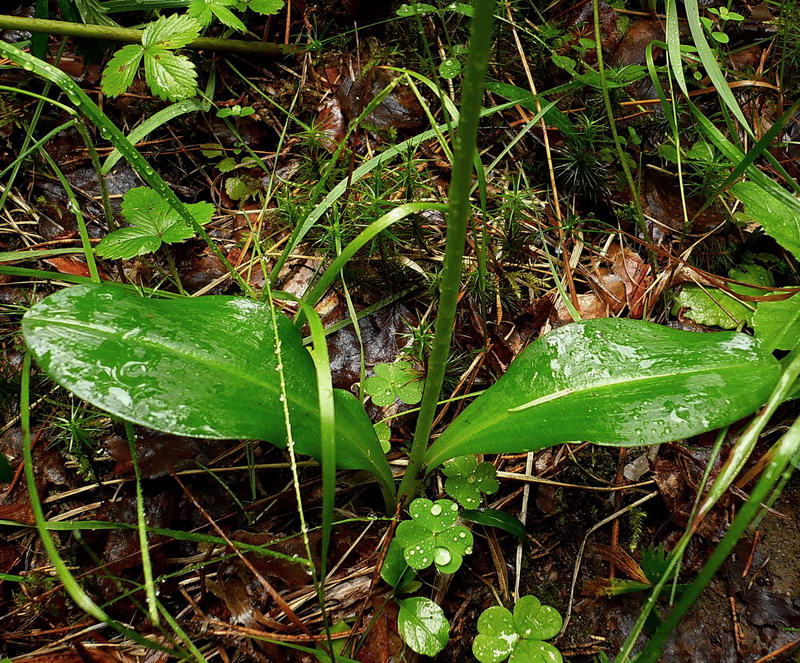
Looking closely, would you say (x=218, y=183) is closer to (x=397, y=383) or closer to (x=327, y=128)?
(x=327, y=128)

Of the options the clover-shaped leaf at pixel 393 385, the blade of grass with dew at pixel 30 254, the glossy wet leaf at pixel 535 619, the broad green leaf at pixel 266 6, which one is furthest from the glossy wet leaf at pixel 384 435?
the broad green leaf at pixel 266 6

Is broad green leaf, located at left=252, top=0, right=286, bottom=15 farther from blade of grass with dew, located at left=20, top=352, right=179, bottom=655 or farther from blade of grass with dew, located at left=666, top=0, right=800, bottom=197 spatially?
blade of grass with dew, located at left=20, top=352, right=179, bottom=655

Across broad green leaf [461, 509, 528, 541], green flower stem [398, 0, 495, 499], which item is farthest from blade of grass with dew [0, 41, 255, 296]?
broad green leaf [461, 509, 528, 541]

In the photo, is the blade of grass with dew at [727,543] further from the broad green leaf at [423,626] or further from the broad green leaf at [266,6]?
the broad green leaf at [266,6]

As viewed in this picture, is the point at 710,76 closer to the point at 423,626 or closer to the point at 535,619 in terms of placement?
the point at 535,619

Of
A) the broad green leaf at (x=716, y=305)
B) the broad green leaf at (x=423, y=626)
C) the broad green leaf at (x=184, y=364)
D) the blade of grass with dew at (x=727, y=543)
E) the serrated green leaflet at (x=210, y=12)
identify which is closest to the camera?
the blade of grass with dew at (x=727, y=543)

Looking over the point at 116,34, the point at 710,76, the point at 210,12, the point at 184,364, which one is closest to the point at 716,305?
the point at 710,76
